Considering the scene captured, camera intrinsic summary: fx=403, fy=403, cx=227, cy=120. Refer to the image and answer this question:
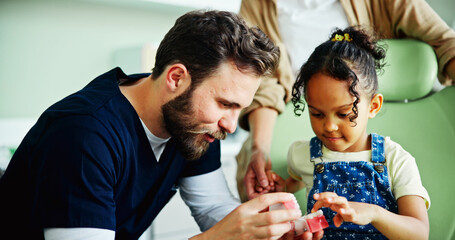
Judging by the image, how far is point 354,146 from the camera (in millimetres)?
987

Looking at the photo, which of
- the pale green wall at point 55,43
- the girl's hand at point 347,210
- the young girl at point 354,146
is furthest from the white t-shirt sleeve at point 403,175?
the pale green wall at point 55,43

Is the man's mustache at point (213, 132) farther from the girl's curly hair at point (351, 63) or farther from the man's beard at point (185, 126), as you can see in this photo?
the girl's curly hair at point (351, 63)

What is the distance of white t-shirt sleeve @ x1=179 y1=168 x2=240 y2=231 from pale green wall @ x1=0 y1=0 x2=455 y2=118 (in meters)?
1.28

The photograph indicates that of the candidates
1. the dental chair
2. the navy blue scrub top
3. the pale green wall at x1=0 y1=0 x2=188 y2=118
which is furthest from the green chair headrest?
the pale green wall at x1=0 y1=0 x2=188 y2=118

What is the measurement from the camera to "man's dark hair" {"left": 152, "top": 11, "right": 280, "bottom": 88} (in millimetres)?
951

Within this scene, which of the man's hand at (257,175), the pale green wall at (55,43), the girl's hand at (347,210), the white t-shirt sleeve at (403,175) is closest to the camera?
the girl's hand at (347,210)

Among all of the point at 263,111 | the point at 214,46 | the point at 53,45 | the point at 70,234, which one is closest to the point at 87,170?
the point at 70,234

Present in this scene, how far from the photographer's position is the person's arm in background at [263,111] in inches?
46.4

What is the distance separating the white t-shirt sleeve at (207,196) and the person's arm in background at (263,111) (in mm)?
59

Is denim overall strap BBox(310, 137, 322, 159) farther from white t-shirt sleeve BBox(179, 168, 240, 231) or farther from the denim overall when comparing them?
white t-shirt sleeve BBox(179, 168, 240, 231)

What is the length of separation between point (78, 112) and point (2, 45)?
1.45 metres

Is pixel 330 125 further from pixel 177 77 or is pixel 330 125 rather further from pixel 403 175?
pixel 177 77

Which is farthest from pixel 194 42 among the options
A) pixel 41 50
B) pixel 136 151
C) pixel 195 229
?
pixel 195 229

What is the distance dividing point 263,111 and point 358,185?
0.43 metres
